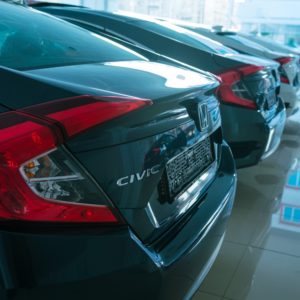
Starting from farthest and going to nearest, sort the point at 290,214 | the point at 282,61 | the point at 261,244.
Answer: the point at 282,61
the point at 290,214
the point at 261,244

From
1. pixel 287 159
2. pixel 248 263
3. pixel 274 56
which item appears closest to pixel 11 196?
pixel 248 263

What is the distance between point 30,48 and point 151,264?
1089 mm

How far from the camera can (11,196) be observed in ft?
3.75

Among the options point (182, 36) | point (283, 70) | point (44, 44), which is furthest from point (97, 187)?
point (283, 70)

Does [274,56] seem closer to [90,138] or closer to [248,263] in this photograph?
[248,263]

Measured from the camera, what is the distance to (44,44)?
1986 millimetres

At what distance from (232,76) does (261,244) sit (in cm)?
121

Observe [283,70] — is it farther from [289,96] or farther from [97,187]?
[97,187]

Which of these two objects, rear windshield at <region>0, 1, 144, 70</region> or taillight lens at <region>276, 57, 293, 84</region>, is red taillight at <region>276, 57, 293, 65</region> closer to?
taillight lens at <region>276, 57, 293, 84</region>

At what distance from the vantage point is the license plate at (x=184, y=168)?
151 centimetres

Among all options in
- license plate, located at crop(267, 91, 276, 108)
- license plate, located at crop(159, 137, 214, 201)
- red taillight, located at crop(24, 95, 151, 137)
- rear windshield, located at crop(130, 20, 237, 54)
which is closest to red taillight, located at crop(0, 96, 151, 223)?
red taillight, located at crop(24, 95, 151, 137)

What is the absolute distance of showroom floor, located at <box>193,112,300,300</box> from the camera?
2332mm

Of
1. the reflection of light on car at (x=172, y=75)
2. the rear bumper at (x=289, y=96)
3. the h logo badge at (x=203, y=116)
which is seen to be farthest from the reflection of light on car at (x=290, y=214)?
the rear bumper at (x=289, y=96)

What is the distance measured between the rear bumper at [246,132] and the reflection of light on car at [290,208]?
462 mm
